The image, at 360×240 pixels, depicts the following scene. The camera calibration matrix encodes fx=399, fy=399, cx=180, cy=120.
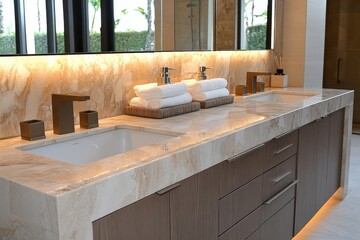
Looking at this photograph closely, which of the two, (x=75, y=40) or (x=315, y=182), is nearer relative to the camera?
(x=75, y=40)

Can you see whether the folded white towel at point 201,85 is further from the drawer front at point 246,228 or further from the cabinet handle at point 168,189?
the cabinet handle at point 168,189

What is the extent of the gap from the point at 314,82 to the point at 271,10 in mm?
739

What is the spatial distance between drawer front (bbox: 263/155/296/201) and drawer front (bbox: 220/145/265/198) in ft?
0.36

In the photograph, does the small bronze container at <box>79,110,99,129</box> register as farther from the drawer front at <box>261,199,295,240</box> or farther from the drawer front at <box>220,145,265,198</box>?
the drawer front at <box>261,199,295,240</box>

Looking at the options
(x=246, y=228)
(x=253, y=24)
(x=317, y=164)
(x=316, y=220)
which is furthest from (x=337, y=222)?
(x=253, y=24)

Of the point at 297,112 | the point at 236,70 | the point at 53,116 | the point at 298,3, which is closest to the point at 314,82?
the point at 298,3

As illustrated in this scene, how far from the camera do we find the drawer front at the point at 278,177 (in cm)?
188

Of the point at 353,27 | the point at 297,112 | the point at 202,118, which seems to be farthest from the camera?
the point at 353,27

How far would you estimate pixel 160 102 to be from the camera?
181cm

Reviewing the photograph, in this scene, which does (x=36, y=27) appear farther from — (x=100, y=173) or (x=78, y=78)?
(x=100, y=173)

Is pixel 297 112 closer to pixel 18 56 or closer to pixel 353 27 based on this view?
pixel 18 56

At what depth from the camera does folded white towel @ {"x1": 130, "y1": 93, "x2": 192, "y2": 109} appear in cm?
182

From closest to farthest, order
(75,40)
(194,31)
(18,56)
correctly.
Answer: (18,56) → (75,40) → (194,31)

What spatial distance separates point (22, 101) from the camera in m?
1.50
